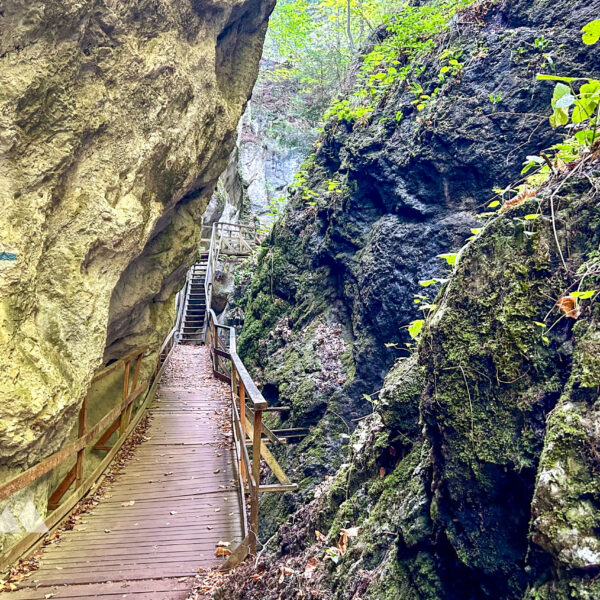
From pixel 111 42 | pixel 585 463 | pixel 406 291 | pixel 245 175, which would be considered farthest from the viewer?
pixel 245 175

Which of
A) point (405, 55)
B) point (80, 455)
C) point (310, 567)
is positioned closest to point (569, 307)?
point (310, 567)

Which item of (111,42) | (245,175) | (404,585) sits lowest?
(404,585)

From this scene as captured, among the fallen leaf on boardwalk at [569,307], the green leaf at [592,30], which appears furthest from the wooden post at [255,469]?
the green leaf at [592,30]

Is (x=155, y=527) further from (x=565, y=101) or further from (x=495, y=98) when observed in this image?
(x=495, y=98)

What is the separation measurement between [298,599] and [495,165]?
22.1 feet

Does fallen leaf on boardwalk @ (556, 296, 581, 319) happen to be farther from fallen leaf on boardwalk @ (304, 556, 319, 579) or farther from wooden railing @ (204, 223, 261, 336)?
wooden railing @ (204, 223, 261, 336)

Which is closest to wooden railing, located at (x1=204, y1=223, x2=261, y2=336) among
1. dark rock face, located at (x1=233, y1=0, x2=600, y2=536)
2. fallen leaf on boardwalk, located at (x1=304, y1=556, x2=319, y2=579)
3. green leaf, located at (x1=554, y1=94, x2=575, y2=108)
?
dark rock face, located at (x1=233, y1=0, x2=600, y2=536)

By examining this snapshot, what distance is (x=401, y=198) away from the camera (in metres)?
8.10

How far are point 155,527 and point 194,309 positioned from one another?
15.6m

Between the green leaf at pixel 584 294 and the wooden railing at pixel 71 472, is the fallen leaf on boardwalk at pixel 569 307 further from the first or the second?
the wooden railing at pixel 71 472

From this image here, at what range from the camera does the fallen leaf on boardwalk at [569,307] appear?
6.89 ft

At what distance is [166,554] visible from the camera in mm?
3969

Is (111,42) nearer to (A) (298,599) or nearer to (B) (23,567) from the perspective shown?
(B) (23,567)

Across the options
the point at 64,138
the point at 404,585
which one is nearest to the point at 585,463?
the point at 404,585
